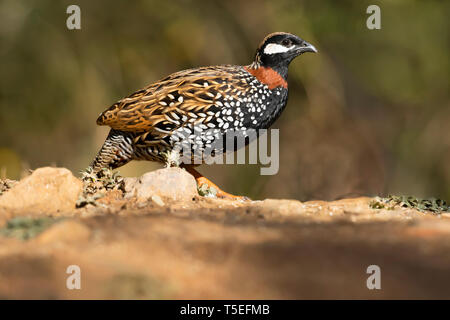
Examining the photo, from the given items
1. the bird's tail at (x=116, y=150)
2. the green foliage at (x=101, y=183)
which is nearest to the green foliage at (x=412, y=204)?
the green foliage at (x=101, y=183)

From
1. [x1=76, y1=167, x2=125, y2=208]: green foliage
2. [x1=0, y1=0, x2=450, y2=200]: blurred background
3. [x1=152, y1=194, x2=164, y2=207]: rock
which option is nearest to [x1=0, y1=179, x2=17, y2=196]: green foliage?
[x1=76, y1=167, x2=125, y2=208]: green foliage

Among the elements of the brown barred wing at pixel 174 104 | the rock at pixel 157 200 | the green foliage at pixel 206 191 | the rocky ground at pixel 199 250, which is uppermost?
the brown barred wing at pixel 174 104

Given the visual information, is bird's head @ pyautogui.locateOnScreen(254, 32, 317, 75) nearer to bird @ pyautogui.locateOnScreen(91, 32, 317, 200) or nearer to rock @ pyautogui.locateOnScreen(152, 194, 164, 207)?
bird @ pyautogui.locateOnScreen(91, 32, 317, 200)

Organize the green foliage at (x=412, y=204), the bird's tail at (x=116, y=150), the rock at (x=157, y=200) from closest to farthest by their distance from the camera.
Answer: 1. the rock at (x=157, y=200)
2. the green foliage at (x=412, y=204)
3. the bird's tail at (x=116, y=150)

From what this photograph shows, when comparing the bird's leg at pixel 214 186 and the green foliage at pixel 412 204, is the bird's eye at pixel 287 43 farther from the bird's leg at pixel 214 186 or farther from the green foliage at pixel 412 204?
the green foliage at pixel 412 204

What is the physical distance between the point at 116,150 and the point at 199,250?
314cm

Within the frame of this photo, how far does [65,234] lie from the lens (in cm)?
347

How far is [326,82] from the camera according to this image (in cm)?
1177

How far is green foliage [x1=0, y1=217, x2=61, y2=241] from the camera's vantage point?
3.62 m

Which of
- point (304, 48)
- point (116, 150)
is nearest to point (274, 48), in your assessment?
point (304, 48)

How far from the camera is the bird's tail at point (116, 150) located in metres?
6.25

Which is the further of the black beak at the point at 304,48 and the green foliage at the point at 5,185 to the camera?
the black beak at the point at 304,48

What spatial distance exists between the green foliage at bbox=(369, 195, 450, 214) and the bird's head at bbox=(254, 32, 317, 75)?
5.86 ft

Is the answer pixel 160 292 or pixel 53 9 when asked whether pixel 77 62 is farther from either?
pixel 160 292
